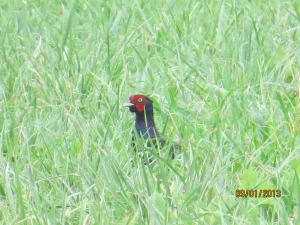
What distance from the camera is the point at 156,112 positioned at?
4.59m

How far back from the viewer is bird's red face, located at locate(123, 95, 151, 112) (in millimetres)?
4195

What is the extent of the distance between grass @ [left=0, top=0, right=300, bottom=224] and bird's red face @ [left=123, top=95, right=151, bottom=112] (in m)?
0.12

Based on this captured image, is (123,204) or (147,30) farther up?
(147,30)

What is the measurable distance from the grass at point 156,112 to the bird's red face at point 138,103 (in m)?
0.12

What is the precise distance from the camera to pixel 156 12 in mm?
6348

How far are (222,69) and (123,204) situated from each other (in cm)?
211

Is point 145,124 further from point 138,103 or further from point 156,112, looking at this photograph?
point 156,112

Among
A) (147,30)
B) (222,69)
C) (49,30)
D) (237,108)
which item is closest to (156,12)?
(147,30)

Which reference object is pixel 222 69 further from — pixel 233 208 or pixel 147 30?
pixel 233 208
